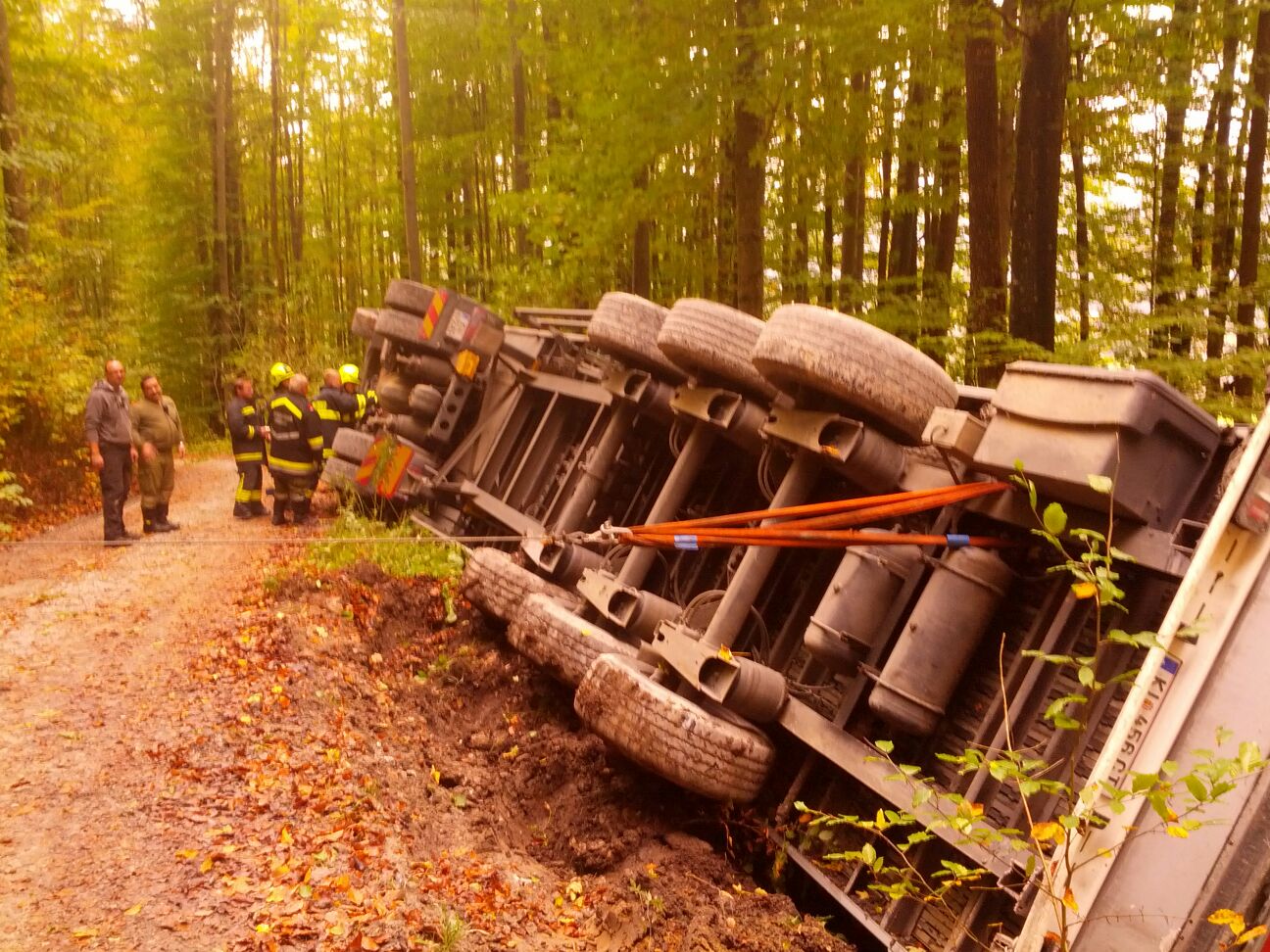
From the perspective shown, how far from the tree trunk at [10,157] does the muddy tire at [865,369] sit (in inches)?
460

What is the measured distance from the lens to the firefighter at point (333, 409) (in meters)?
9.49

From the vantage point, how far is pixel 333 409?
31.5 feet

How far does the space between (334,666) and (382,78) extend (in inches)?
754

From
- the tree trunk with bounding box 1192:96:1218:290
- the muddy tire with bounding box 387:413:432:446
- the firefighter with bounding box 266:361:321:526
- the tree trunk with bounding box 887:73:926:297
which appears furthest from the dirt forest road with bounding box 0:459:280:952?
the tree trunk with bounding box 1192:96:1218:290

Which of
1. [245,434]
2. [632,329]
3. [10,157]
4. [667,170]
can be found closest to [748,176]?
[667,170]

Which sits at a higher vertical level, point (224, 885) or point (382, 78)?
point (382, 78)

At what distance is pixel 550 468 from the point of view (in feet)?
23.9

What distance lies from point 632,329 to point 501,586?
1736mm

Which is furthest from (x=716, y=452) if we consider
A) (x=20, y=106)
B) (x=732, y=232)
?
(x=20, y=106)

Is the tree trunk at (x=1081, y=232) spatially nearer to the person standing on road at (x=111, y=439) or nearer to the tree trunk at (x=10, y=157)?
the person standing on road at (x=111, y=439)

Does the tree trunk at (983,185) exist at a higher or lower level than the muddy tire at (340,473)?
higher

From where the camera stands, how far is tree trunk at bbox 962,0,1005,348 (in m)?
7.36

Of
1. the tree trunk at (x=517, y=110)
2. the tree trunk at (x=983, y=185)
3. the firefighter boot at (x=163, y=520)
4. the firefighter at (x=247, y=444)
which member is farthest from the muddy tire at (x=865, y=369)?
the tree trunk at (x=517, y=110)

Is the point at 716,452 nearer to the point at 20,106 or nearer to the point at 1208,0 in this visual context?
the point at 1208,0
